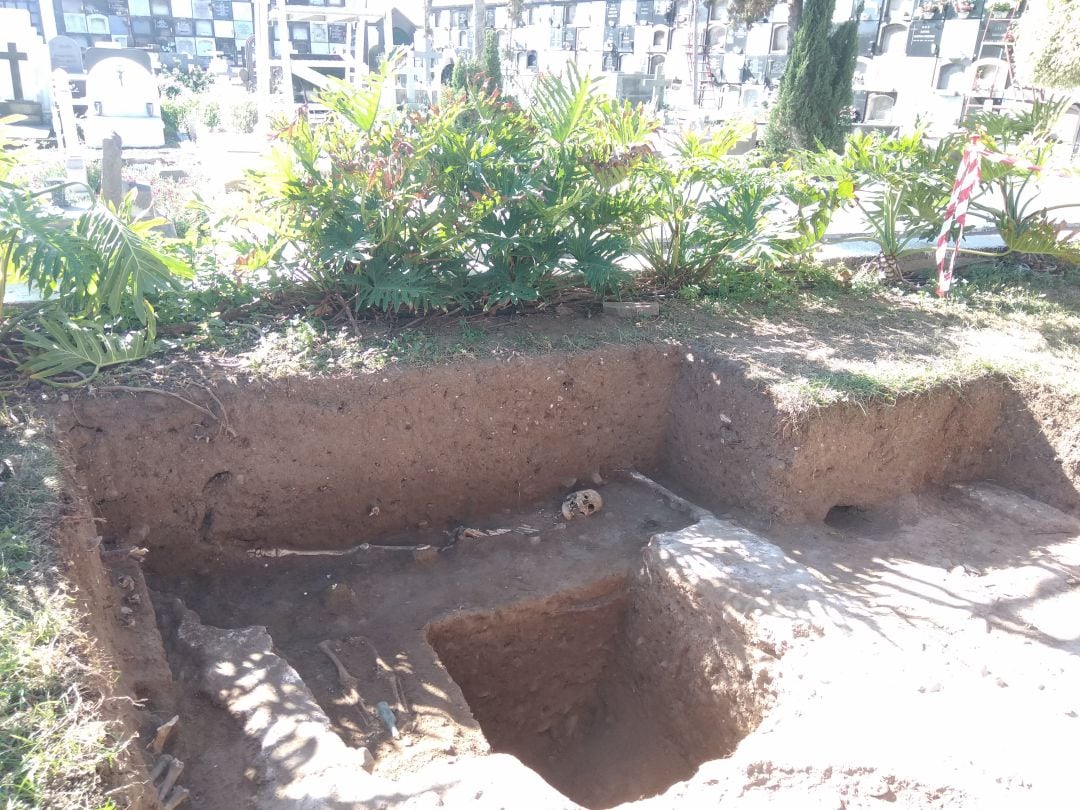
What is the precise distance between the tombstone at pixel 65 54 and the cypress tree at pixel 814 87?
16.7 m

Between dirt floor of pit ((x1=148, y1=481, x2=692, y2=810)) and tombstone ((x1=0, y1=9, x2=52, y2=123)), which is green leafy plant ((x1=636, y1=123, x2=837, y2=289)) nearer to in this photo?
dirt floor of pit ((x1=148, y1=481, x2=692, y2=810))

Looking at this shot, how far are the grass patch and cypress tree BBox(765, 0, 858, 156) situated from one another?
12228 millimetres

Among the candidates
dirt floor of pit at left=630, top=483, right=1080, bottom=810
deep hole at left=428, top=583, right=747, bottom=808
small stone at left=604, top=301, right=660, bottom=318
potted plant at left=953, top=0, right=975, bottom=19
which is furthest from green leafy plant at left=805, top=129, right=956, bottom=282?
potted plant at left=953, top=0, right=975, bottom=19

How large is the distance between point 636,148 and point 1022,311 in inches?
125

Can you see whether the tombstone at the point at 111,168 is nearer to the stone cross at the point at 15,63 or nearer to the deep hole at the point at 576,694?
the deep hole at the point at 576,694

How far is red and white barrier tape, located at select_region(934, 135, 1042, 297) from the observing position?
213 inches

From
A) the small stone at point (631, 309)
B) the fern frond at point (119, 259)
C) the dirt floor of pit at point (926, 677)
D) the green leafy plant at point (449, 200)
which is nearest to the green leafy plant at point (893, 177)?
the small stone at point (631, 309)

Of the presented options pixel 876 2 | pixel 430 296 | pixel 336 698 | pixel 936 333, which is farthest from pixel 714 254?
pixel 876 2

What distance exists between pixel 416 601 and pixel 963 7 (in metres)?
20.1

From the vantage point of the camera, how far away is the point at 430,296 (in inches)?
170

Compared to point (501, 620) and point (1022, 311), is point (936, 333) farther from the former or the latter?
point (501, 620)

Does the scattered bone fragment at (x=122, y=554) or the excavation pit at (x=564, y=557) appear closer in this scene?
the excavation pit at (x=564, y=557)

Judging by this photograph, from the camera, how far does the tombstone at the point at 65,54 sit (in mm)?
18906

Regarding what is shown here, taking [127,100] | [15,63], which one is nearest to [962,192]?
[127,100]
